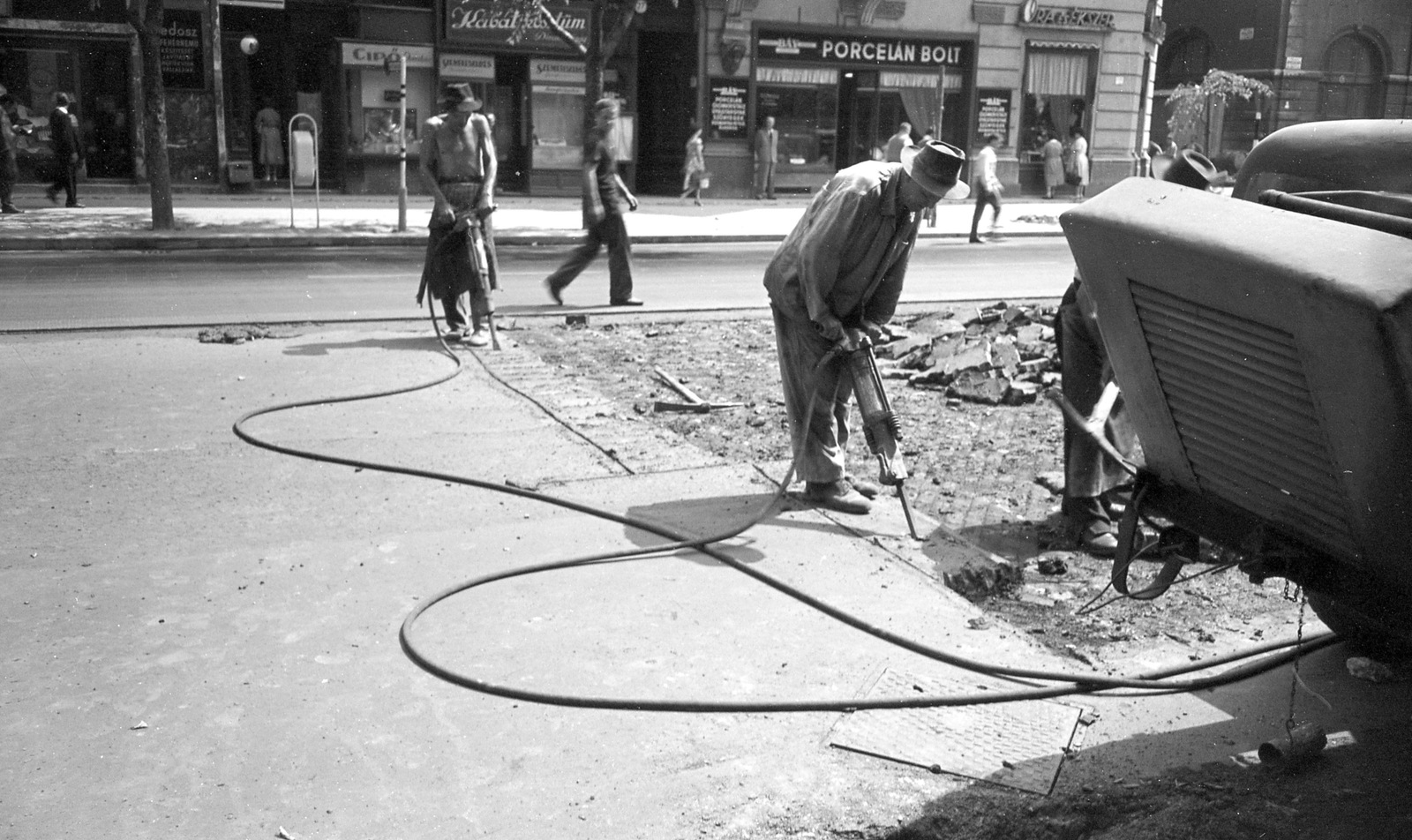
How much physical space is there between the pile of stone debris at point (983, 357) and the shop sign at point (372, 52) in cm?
1762

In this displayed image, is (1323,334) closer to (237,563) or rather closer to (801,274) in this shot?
(801,274)

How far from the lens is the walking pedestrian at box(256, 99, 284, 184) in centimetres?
2608

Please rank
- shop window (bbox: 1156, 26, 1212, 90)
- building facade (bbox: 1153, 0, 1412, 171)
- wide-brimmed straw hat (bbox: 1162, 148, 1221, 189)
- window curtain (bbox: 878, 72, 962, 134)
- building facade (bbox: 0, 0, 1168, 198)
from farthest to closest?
shop window (bbox: 1156, 26, 1212, 90) → building facade (bbox: 1153, 0, 1412, 171) → window curtain (bbox: 878, 72, 962, 134) → building facade (bbox: 0, 0, 1168, 198) → wide-brimmed straw hat (bbox: 1162, 148, 1221, 189)

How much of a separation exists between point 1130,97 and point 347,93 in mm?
20412

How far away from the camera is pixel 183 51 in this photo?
25312mm

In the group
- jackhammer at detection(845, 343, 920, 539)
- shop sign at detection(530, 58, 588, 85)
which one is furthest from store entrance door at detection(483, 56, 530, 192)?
jackhammer at detection(845, 343, 920, 539)

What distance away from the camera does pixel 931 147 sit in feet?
19.2

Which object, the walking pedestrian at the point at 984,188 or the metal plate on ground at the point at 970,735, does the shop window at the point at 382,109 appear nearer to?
the walking pedestrian at the point at 984,188

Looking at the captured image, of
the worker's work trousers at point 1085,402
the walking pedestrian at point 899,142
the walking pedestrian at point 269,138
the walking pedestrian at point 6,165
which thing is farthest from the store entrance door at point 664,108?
the worker's work trousers at point 1085,402

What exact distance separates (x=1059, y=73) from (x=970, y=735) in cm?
3193

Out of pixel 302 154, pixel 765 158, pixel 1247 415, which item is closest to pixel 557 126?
pixel 765 158

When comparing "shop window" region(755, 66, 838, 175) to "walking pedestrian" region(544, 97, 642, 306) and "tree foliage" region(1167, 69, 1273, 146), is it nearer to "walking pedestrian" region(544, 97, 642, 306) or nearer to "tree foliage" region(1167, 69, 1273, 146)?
"tree foliage" region(1167, 69, 1273, 146)

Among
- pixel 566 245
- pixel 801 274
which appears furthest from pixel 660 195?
pixel 801 274

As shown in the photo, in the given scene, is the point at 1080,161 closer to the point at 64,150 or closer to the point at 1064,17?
the point at 1064,17
